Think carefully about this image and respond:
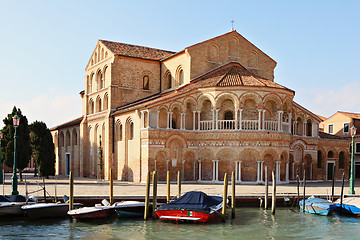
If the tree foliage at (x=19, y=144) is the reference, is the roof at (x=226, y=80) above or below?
above

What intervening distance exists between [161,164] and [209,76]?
8359 mm

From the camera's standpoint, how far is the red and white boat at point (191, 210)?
17.9m

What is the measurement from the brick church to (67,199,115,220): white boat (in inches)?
474

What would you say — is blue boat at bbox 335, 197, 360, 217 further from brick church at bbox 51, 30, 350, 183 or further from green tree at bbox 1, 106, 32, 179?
green tree at bbox 1, 106, 32, 179

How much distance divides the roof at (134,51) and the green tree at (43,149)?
9283 millimetres

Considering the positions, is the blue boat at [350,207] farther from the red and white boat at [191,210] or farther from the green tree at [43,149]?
the green tree at [43,149]

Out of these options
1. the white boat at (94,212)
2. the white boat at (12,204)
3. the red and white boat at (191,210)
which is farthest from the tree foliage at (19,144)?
the red and white boat at (191,210)

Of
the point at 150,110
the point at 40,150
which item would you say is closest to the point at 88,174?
the point at 40,150

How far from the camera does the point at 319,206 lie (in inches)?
819

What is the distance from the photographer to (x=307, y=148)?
36812 millimetres

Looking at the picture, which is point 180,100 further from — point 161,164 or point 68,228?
point 68,228

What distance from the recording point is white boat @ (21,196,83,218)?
A: 724 inches

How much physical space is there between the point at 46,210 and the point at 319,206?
41.8ft

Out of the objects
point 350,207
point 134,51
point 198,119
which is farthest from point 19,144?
point 350,207
